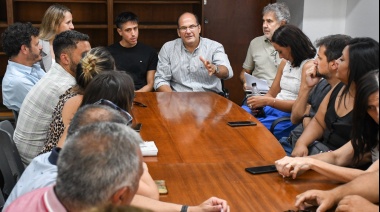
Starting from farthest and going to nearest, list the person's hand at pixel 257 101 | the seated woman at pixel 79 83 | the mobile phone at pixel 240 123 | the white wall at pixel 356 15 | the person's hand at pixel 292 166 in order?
the white wall at pixel 356 15, the person's hand at pixel 257 101, the mobile phone at pixel 240 123, the seated woman at pixel 79 83, the person's hand at pixel 292 166

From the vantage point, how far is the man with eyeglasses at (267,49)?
5.33m

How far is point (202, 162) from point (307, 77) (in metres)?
1.48

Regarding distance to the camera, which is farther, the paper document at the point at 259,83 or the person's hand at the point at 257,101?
the paper document at the point at 259,83

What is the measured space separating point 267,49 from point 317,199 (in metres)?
3.51

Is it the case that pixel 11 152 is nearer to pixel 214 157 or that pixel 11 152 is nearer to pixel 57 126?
pixel 57 126

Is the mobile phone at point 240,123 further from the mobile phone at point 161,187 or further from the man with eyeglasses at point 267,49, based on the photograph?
the man with eyeglasses at point 267,49

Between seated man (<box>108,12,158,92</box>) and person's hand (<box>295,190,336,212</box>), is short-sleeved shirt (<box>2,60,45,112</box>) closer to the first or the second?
seated man (<box>108,12,158,92</box>)

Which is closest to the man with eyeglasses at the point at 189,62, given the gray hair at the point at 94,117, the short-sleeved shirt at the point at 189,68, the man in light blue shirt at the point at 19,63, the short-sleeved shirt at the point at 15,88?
the short-sleeved shirt at the point at 189,68

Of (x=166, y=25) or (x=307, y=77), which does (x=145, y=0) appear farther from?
(x=307, y=77)

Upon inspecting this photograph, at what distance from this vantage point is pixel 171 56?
5238mm

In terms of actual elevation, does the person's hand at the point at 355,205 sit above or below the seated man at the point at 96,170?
below

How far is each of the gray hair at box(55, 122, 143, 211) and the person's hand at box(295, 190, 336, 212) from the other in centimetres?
80

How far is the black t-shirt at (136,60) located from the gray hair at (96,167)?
3858 millimetres

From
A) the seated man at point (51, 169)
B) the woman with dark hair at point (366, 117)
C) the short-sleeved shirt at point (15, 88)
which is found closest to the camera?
the woman with dark hair at point (366, 117)
